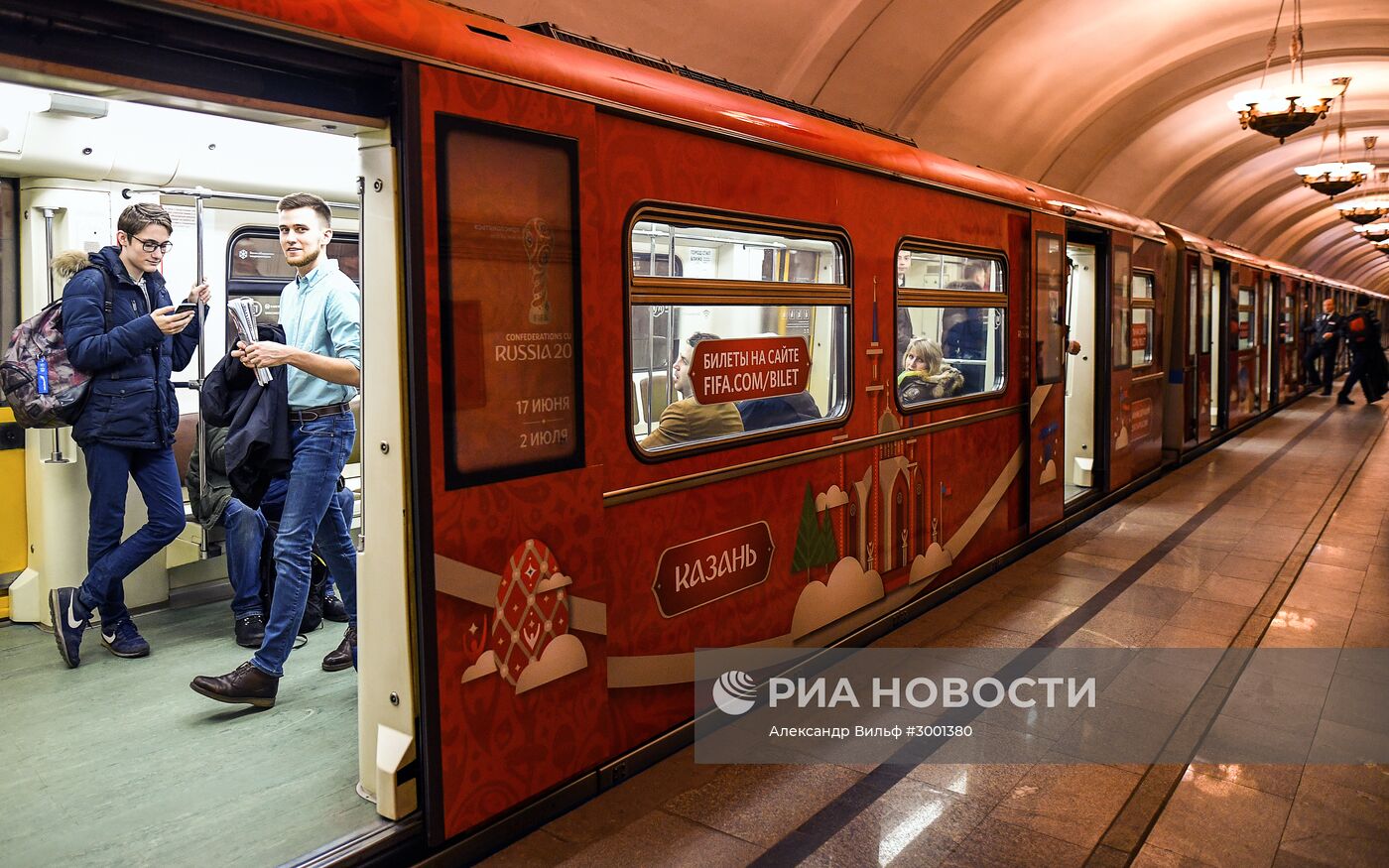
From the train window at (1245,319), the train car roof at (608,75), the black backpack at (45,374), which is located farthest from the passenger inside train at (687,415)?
the train window at (1245,319)

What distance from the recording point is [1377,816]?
3219 mm

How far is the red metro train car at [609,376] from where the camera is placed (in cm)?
265

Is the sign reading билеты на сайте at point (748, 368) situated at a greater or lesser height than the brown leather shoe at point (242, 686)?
greater

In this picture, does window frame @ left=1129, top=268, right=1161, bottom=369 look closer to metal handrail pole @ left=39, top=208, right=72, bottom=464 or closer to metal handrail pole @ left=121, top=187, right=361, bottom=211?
Result: metal handrail pole @ left=121, top=187, right=361, bottom=211

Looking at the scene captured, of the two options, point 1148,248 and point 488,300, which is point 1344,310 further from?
point 488,300

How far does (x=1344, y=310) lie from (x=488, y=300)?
1033 inches

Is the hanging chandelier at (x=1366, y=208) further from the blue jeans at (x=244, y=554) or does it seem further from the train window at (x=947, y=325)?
the blue jeans at (x=244, y=554)

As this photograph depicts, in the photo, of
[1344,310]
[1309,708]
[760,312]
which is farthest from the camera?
[1344,310]

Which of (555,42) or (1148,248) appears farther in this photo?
(1148,248)

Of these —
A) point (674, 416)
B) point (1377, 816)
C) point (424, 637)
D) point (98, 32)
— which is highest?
point (98, 32)

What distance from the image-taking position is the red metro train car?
2648mm

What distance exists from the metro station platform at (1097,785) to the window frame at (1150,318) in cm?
261

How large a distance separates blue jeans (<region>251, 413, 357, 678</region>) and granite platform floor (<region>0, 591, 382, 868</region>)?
11.4 inches

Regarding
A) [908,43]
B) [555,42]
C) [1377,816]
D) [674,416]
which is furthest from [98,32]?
[908,43]
